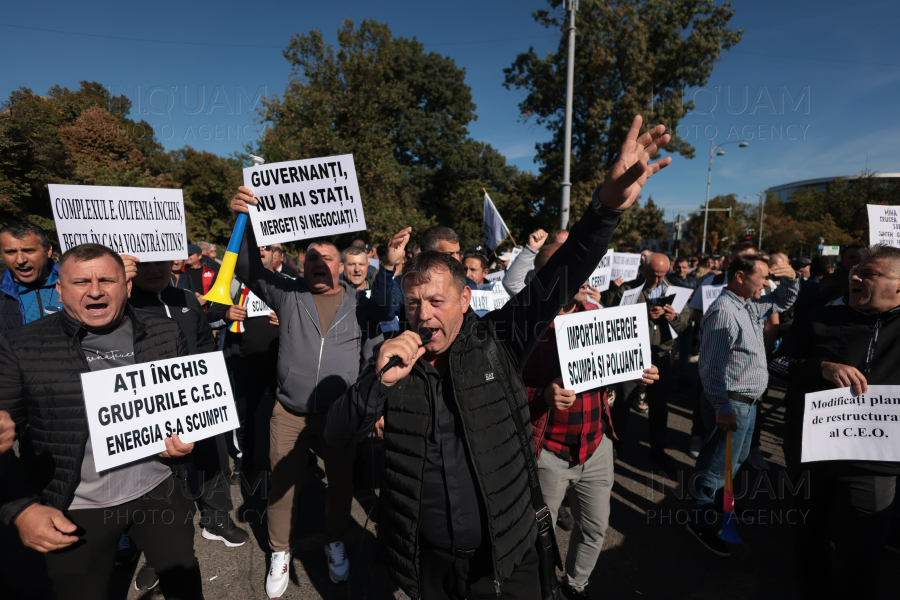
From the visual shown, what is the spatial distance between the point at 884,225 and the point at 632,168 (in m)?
3.76

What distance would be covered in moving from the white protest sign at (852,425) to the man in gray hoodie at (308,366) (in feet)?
8.58

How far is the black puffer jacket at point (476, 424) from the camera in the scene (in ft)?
5.78

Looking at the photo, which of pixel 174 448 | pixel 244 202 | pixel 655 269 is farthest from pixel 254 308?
pixel 655 269

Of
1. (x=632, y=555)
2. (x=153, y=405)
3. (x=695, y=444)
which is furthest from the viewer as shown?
(x=695, y=444)

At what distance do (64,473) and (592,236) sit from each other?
8.12ft

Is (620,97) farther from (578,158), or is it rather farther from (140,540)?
(140,540)

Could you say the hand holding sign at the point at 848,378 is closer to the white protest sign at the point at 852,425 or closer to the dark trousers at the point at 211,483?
the white protest sign at the point at 852,425

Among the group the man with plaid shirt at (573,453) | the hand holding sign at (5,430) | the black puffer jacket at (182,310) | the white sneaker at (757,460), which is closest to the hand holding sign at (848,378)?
the man with plaid shirt at (573,453)

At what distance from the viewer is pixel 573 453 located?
2.62 meters

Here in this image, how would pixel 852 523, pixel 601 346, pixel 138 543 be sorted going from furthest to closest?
pixel 601 346 < pixel 852 523 < pixel 138 543

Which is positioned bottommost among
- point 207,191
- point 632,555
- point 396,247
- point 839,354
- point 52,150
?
point 632,555

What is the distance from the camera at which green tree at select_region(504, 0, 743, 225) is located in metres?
18.7

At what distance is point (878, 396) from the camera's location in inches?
97.1

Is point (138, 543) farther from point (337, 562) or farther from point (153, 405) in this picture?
point (337, 562)
